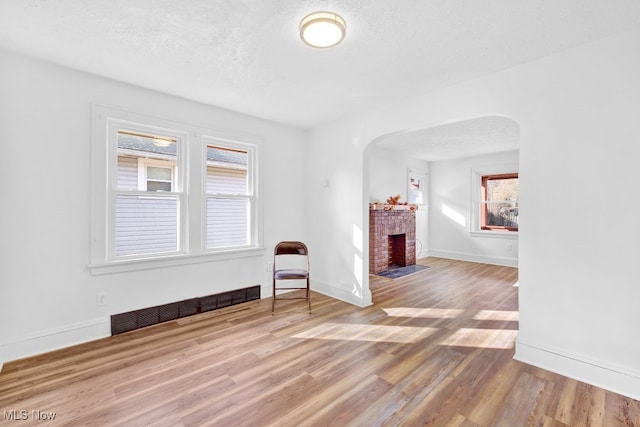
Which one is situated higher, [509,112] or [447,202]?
[509,112]

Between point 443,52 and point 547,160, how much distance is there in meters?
1.24

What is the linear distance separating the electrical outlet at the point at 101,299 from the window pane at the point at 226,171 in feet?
5.10

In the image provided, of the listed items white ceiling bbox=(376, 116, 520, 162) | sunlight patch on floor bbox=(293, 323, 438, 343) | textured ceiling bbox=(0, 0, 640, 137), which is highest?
white ceiling bbox=(376, 116, 520, 162)

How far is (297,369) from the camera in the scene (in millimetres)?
2285

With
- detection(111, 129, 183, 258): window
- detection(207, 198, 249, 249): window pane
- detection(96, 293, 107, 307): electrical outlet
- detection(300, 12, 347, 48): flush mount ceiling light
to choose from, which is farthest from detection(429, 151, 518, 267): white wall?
detection(96, 293, 107, 307): electrical outlet

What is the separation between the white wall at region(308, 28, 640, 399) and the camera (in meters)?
1.99

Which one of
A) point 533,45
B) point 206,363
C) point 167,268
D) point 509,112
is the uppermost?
point 533,45

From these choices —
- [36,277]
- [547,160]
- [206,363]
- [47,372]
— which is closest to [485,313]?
[547,160]

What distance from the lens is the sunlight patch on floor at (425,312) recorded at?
3.42m

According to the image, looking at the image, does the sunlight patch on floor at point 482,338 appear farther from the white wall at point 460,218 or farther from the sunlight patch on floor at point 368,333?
the white wall at point 460,218

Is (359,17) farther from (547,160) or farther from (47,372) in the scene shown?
(47,372)

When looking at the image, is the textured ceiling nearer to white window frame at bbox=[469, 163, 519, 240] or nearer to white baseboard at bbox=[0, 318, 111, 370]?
white baseboard at bbox=[0, 318, 111, 370]

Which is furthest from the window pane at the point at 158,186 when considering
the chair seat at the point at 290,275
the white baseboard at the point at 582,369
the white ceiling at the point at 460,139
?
the white baseboard at the point at 582,369

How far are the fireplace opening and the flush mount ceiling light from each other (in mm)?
5075
